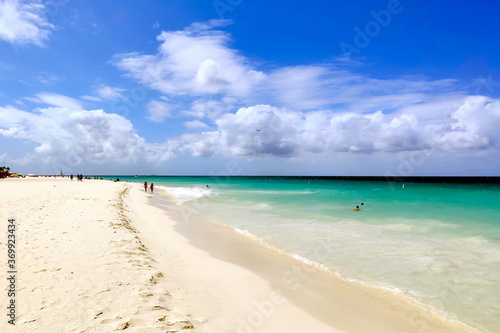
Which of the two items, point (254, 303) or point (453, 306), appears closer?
point (254, 303)

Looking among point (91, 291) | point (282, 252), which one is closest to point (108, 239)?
point (91, 291)

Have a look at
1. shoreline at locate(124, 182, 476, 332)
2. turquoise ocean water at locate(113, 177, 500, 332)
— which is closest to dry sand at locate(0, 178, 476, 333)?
shoreline at locate(124, 182, 476, 332)

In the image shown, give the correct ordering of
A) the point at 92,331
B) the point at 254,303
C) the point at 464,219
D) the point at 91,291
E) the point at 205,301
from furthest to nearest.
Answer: the point at 464,219 < the point at 254,303 < the point at 205,301 < the point at 91,291 < the point at 92,331

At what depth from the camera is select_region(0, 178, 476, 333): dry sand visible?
4977 millimetres

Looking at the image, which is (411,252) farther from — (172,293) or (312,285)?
(172,293)

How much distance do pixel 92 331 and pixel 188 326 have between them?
152 centimetres

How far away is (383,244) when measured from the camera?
14.5 meters

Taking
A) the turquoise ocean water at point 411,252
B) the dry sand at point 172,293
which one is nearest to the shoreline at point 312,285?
the dry sand at point 172,293

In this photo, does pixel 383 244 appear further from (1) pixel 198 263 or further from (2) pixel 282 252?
(1) pixel 198 263

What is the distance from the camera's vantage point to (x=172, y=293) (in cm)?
635

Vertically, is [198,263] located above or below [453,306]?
above

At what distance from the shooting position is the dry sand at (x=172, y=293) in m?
4.98

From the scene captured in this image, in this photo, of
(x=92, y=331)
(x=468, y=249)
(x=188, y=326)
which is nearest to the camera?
(x=92, y=331)

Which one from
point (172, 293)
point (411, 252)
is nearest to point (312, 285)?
point (172, 293)
